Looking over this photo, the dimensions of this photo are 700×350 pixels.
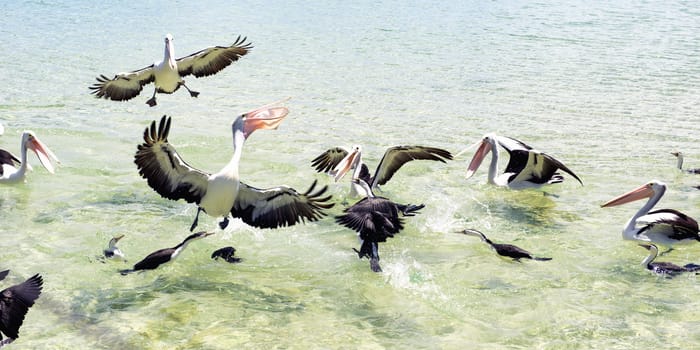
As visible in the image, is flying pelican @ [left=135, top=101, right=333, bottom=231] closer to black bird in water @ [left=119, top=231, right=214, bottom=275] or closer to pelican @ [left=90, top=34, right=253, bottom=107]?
black bird in water @ [left=119, top=231, right=214, bottom=275]

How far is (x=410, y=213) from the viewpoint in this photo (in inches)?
311

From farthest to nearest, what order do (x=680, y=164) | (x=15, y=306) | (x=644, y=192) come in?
(x=680, y=164), (x=644, y=192), (x=15, y=306)

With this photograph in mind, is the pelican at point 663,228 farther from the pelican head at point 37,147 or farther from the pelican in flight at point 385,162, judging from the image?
the pelican head at point 37,147

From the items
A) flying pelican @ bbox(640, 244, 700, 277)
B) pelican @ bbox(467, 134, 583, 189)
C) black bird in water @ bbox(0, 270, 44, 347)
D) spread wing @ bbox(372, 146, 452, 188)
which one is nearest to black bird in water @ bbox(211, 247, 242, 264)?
black bird in water @ bbox(0, 270, 44, 347)

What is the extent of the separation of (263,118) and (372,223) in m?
1.46

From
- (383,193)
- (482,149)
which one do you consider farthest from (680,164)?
(383,193)

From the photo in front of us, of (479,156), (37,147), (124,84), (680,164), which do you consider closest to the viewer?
(37,147)

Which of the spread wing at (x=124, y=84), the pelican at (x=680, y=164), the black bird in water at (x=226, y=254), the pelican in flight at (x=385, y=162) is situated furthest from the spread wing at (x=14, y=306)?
the pelican at (x=680, y=164)

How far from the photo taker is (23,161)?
343 inches

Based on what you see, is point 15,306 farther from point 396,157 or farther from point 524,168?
point 524,168

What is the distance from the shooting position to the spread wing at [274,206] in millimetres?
6418

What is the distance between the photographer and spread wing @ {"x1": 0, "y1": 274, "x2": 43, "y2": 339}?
473cm

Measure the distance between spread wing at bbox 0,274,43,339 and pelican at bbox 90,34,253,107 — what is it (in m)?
5.23

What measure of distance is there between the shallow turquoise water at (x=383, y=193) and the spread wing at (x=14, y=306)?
0.45 m
